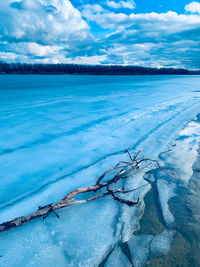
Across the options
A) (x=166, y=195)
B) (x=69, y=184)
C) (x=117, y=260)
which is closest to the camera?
(x=117, y=260)

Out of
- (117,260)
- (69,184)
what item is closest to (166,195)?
(117,260)

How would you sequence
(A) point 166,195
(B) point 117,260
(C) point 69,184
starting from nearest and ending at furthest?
(B) point 117,260, (A) point 166,195, (C) point 69,184

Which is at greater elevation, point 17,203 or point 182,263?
point 182,263

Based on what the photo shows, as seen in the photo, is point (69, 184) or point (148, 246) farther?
point (69, 184)

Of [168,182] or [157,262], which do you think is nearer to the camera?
[157,262]

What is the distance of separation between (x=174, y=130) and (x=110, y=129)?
84.8 inches

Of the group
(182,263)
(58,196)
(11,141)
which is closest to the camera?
(182,263)

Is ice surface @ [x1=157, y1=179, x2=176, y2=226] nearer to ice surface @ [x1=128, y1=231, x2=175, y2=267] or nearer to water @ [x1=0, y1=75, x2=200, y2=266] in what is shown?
water @ [x1=0, y1=75, x2=200, y2=266]

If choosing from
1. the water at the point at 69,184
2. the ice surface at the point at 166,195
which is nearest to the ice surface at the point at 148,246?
the water at the point at 69,184

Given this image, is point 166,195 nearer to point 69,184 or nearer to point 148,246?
point 148,246

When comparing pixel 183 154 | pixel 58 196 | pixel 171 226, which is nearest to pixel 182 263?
pixel 171 226

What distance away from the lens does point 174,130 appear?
5.44 metres

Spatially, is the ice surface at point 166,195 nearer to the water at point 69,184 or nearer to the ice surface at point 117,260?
the water at point 69,184

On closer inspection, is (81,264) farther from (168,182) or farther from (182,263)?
(168,182)
